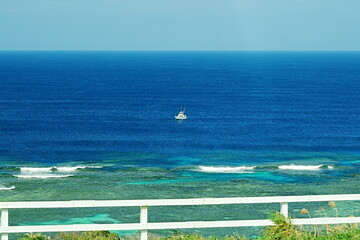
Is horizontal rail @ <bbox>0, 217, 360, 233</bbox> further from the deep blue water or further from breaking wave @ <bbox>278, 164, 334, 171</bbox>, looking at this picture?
the deep blue water

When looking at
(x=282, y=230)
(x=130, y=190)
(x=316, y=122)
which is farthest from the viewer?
(x=316, y=122)

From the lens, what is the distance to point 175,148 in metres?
74.6

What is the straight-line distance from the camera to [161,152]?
7200 cm

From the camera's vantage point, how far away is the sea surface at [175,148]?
47125 millimetres

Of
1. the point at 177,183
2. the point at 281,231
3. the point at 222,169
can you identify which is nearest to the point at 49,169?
the point at 177,183

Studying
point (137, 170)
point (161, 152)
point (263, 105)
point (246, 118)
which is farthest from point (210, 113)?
point (137, 170)

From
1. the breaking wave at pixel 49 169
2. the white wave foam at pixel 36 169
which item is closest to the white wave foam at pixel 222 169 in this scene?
the breaking wave at pixel 49 169

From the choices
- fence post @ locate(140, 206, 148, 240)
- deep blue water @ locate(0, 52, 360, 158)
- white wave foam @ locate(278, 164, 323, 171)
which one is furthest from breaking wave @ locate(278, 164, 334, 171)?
fence post @ locate(140, 206, 148, 240)

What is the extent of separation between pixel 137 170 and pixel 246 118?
1708 inches

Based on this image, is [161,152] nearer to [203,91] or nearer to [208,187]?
[208,187]

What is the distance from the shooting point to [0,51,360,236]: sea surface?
47125 mm

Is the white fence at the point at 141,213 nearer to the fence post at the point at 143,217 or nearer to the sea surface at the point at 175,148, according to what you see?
the fence post at the point at 143,217

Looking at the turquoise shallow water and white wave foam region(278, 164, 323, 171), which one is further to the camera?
white wave foam region(278, 164, 323, 171)

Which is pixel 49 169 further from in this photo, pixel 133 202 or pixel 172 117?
pixel 133 202
